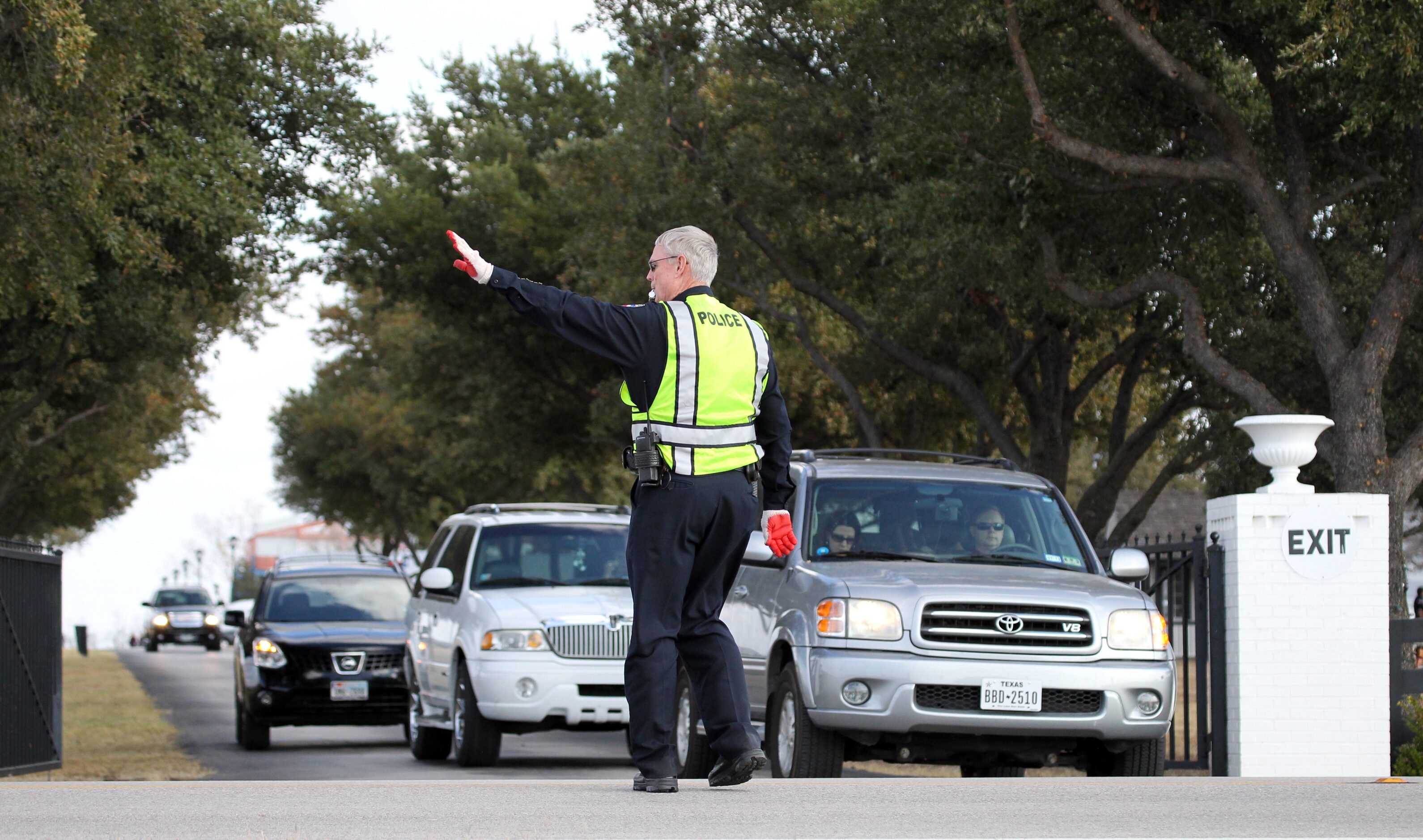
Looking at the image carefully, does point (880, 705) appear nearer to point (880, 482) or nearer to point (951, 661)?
point (951, 661)

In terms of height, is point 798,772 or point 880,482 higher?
point 880,482

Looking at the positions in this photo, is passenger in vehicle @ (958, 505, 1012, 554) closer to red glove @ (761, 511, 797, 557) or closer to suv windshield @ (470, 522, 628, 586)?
red glove @ (761, 511, 797, 557)

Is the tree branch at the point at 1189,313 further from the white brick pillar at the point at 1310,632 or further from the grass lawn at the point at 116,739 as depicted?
the grass lawn at the point at 116,739

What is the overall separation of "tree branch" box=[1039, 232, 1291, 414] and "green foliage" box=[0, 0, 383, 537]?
921 centimetres

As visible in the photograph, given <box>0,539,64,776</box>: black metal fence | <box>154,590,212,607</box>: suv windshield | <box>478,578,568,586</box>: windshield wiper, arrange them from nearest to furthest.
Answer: <box>0,539,64,776</box>: black metal fence
<box>478,578,568,586</box>: windshield wiper
<box>154,590,212,607</box>: suv windshield

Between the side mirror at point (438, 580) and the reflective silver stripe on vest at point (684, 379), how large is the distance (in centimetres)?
737

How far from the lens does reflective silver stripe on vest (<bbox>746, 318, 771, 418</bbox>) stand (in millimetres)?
7203

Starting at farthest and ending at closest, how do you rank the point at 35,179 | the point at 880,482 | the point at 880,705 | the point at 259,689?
1. the point at 259,689
2. the point at 35,179
3. the point at 880,482
4. the point at 880,705

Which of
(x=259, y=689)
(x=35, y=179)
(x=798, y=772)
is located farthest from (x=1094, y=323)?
(x=798, y=772)

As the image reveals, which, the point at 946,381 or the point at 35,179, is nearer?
the point at 35,179

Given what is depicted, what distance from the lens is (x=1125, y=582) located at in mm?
11523

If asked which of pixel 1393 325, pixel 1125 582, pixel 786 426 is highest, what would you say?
pixel 1393 325

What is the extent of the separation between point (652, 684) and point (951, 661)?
2731 mm

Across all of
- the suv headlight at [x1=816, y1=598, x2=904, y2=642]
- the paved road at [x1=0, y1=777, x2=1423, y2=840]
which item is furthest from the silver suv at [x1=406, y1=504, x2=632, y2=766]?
the paved road at [x1=0, y1=777, x2=1423, y2=840]
